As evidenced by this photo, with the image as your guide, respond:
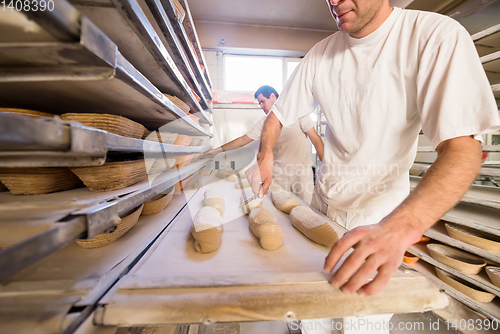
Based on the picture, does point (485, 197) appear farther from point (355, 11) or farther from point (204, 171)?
point (204, 171)

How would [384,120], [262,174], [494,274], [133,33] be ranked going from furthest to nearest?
[494,274] → [262,174] → [384,120] → [133,33]

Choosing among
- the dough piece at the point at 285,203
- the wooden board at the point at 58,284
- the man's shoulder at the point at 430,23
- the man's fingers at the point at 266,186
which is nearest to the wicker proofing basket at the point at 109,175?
the wooden board at the point at 58,284

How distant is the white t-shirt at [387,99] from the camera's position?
0.68m

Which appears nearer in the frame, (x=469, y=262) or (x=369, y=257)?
(x=369, y=257)

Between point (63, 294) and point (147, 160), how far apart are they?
558 mm

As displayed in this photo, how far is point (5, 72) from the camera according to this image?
46 centimetres

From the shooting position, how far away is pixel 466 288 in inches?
62.4

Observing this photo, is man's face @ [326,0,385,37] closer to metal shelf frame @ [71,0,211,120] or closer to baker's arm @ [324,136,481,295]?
baker's arm @ [324,136,481,295]

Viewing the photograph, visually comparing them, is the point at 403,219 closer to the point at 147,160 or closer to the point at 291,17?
the point at 147,160

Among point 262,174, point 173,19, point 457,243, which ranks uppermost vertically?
point 173,19

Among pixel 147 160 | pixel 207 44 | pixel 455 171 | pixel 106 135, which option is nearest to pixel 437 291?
pixel 455 171

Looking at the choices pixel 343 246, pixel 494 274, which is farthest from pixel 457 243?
pixel 343 246

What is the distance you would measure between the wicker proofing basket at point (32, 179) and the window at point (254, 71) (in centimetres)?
384

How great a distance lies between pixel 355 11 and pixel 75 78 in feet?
3.47
